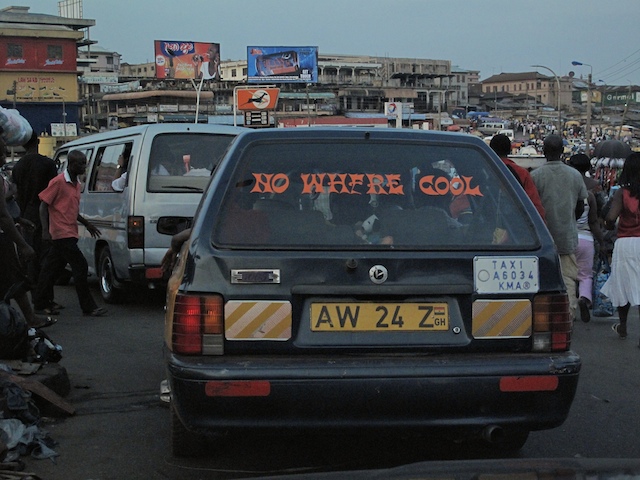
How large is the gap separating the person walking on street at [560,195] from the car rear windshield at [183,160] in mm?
3278

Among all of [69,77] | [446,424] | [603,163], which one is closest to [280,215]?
[446,424]

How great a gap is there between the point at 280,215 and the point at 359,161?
Result: 47 cm

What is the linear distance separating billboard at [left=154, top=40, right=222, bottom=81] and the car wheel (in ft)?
334

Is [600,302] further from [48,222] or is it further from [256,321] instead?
[256,321]

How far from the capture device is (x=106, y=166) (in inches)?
437

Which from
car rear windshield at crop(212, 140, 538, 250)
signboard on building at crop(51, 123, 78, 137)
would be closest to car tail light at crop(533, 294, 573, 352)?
car rear windshield at crop(212, 140, 538, 250)

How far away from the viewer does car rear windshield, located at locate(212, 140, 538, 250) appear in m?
4.24

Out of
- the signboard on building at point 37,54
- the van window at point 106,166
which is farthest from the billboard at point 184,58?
the van window at point 106,166

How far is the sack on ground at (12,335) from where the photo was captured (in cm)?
637

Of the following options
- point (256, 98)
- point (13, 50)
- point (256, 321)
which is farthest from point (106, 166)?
point (13, 50)

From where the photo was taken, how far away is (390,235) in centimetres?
425

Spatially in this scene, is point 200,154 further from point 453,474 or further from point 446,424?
point 453,474

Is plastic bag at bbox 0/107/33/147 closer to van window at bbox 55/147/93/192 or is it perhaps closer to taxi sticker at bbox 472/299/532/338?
van window at bbox 55/147/93/192

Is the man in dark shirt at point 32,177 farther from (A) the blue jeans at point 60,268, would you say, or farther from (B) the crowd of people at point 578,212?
(B) the crowd of people at point 578,212
